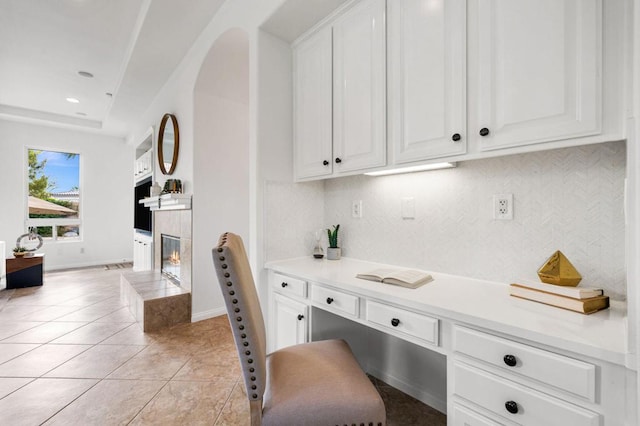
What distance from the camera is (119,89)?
412 centimetres

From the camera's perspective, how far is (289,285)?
1832mm

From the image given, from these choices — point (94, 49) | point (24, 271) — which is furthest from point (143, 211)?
point (94, 49)

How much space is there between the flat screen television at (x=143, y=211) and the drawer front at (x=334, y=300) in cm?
393

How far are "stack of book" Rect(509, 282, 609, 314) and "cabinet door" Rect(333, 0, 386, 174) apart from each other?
895 mm

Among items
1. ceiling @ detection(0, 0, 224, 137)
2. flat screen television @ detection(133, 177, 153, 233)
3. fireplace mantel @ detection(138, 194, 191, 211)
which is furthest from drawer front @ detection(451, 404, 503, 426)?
flat screen television @ detection(133, 177, 153, 233)

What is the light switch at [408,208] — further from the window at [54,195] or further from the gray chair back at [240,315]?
the window at [54,195]

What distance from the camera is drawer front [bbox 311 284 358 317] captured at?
144 cm

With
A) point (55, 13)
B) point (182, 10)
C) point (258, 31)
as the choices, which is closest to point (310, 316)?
Answer: point (258, 31)

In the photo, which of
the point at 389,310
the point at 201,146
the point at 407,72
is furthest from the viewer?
the point at 201,146

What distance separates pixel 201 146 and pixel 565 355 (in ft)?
10.9

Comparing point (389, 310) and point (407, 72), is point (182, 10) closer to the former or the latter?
point (407, 72)

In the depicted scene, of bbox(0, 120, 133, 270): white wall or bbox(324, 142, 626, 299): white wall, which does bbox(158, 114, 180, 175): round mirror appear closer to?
bbox(324, 142, 626, 299): white wall

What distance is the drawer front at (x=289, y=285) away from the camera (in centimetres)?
173

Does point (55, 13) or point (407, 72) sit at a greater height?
point (55, 13)
